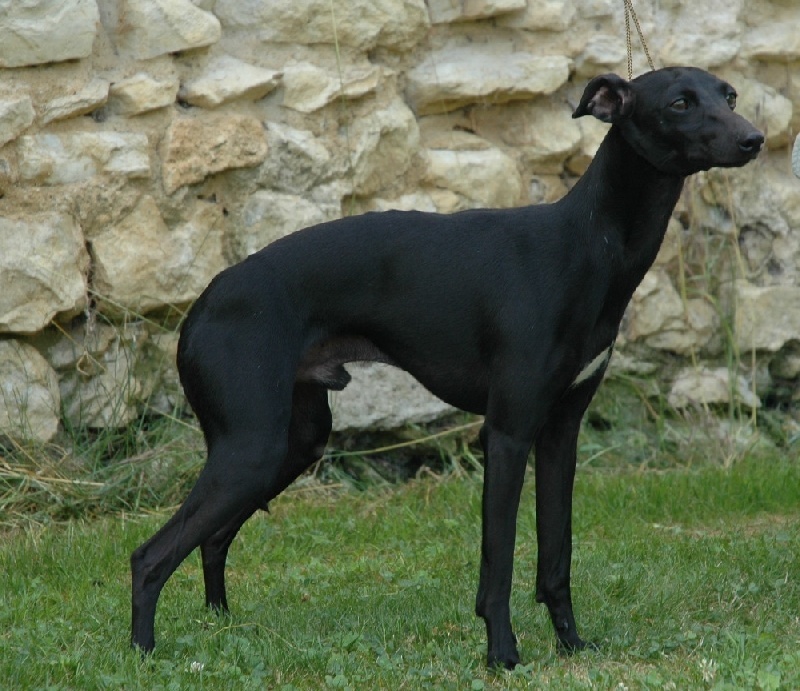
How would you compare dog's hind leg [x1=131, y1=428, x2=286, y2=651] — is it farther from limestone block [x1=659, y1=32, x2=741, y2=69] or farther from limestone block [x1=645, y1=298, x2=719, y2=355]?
limestone block [x1=659, y1=32, x2=741, y2=69]

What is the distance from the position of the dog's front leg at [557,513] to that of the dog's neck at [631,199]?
0.53 metres

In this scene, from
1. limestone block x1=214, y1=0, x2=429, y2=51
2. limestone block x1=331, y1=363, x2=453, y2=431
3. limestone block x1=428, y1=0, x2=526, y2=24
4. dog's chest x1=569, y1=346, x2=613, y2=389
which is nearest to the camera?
dog's chest x1=569, y1=346, x2=613, y2=389

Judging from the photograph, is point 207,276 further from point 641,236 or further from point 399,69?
point 641,236

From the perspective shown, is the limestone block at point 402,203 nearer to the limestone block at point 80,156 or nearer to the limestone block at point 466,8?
the limestone block at point 466,8

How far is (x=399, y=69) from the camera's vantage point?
629cm

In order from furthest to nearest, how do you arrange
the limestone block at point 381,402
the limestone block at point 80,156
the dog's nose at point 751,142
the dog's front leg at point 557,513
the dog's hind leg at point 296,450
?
1. the limestone block at point 381,402
2. the limestone block at point 80,156
3. the dog's hind leg at point 296,450
4. the dog's front leg at point 557,513
5. the dog's nose at point 751,142

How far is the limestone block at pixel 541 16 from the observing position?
6.35 metres

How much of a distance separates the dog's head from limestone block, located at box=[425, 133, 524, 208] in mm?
2547

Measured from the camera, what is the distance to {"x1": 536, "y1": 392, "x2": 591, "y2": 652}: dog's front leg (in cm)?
398

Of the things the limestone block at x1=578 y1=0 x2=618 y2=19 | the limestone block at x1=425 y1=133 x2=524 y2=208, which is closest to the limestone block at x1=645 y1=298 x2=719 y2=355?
the limestone block at x1=425 y1=133 x2=524 y2=208

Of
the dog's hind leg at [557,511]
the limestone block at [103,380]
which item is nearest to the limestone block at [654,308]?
the limestone block at [103,380]

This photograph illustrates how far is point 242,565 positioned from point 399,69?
264 cm

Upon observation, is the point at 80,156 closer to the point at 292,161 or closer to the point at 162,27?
the point at 162,27

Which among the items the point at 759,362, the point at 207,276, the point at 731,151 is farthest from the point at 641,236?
the point at 759,362
